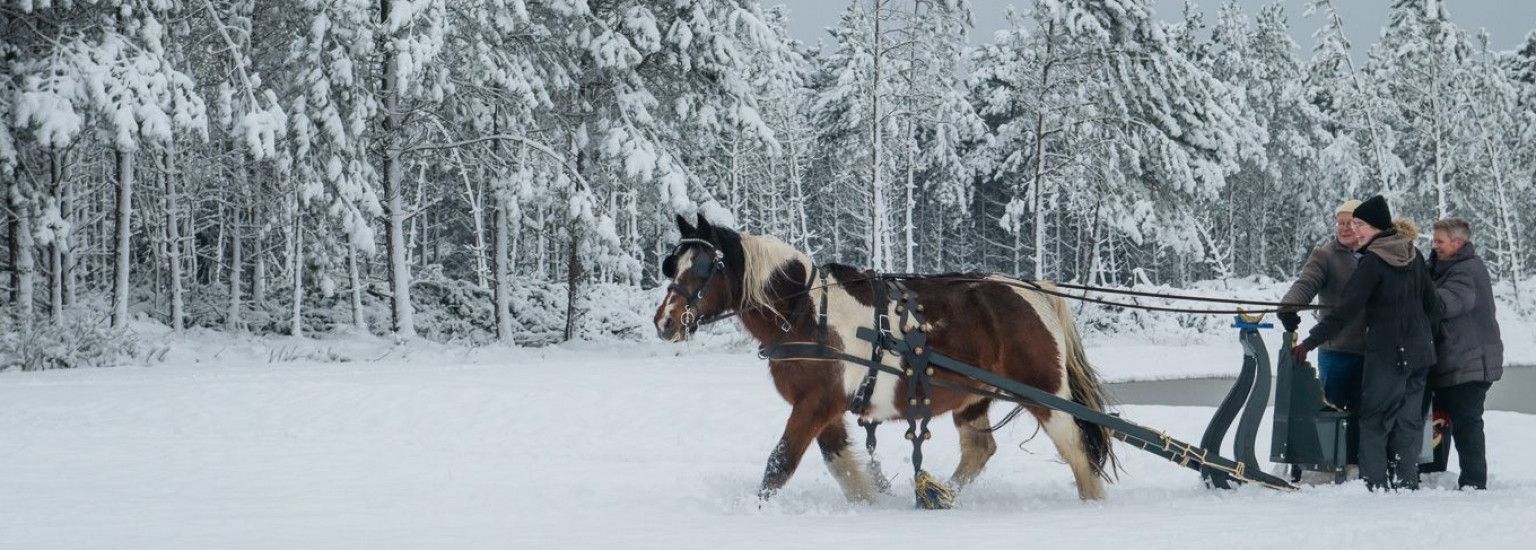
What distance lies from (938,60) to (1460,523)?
21716mm

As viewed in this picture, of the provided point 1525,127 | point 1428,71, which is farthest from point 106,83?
point 1525,127

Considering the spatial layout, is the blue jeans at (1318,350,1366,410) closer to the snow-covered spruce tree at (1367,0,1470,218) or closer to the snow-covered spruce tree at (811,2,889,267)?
the snow-covered spruce tree at (811,2,889,267)

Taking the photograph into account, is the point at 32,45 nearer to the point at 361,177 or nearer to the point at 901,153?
the point at 361,177

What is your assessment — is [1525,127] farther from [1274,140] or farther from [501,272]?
[501,272]

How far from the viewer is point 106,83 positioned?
535 inches

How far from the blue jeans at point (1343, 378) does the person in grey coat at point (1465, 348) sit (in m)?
0.46

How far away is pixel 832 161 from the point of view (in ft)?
152

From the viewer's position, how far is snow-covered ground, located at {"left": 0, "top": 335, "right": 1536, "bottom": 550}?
17.8 ft

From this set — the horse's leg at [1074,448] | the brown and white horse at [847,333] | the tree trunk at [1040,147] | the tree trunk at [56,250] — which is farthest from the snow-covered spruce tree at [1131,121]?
the horse's leg at [1074,448]

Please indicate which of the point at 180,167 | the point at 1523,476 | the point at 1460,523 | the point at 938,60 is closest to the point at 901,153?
the point at 938,60

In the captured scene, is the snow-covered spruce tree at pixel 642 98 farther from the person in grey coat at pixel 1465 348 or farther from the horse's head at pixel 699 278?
the person in grey coat at pixel 1465 348

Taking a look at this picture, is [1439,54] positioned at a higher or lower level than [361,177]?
higher

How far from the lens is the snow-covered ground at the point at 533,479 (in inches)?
213

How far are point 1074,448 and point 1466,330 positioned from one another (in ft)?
8.30
